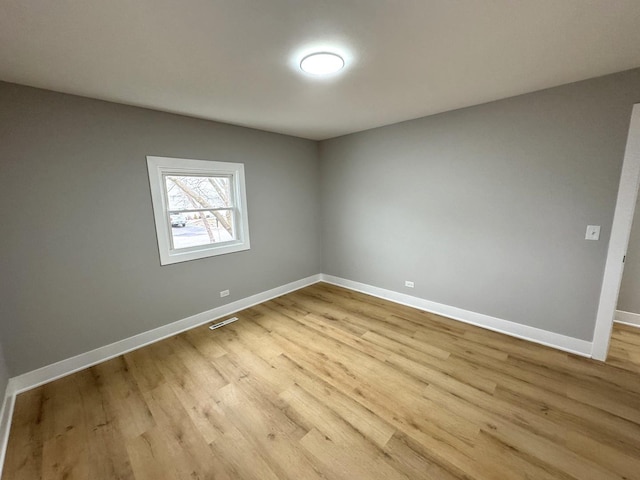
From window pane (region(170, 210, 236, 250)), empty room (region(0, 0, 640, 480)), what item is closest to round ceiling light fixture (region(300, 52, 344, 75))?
empty room (region(0, 0, 640, 480))

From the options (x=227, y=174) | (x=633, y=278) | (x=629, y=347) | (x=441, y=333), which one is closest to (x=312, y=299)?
(x=441, y=333)

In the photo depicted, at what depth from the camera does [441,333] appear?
9.05 ft

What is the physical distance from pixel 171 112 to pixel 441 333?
3.76 meters

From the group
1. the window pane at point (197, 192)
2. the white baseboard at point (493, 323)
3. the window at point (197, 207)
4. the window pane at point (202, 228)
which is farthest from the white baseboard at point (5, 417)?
the white baseboard at point (493, 323)

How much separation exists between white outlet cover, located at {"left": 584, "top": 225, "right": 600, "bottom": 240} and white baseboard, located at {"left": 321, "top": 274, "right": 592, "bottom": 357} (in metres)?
0.96

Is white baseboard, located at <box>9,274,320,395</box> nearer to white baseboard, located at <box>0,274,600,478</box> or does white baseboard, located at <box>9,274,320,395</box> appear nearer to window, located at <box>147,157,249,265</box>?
white baseboard, located at <box>0,274,600,478</box>

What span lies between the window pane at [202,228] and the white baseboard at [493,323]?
222 centimetres

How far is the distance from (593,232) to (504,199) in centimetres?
72

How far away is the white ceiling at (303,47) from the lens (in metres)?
1.23

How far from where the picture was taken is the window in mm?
2688

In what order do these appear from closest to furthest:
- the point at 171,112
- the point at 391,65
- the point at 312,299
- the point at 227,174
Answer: the point at 391,65 → the point at 171,112 → the point at 227,174 → the point at 312,299

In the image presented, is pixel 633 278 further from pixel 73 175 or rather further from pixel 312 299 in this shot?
pixel 73 175

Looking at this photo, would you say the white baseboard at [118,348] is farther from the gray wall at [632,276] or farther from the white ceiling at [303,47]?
the gray wall at [632,276]

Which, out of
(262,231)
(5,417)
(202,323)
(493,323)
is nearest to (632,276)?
(493,323)
